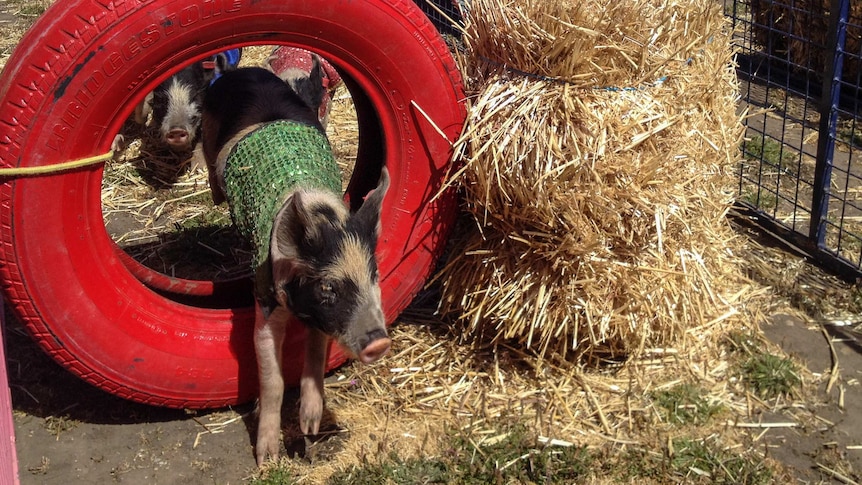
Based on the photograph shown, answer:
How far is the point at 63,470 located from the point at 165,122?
369 cm

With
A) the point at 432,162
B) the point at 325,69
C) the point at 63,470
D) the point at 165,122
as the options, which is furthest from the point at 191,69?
the point at 63,470

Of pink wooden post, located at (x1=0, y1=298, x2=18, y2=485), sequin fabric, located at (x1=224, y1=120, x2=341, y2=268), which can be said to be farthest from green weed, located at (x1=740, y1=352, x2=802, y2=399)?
pink wooden post, located at (x1=0, y1=298, x2=18, y2=485)

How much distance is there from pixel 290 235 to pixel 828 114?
3.60 metres

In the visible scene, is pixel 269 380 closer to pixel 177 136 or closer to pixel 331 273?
pixel 331 273

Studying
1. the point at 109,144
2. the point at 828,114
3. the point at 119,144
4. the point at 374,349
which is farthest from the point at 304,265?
the point at 119,144

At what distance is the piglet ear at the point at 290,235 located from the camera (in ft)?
12.2

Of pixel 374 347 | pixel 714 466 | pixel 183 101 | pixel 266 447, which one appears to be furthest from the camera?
pixel 183 101

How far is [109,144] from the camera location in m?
3.96

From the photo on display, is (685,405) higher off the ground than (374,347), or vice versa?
(374,347)

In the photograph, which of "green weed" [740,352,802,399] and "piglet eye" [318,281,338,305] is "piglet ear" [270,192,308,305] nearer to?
"piglet eye" [318,281,338,305]

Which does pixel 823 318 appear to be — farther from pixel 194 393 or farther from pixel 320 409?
pixel 194 393

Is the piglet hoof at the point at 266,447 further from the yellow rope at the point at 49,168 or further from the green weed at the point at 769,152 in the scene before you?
the green weed at the point at 769,152

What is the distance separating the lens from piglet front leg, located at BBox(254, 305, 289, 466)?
4.07 meters

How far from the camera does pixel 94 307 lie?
13.2 feet
